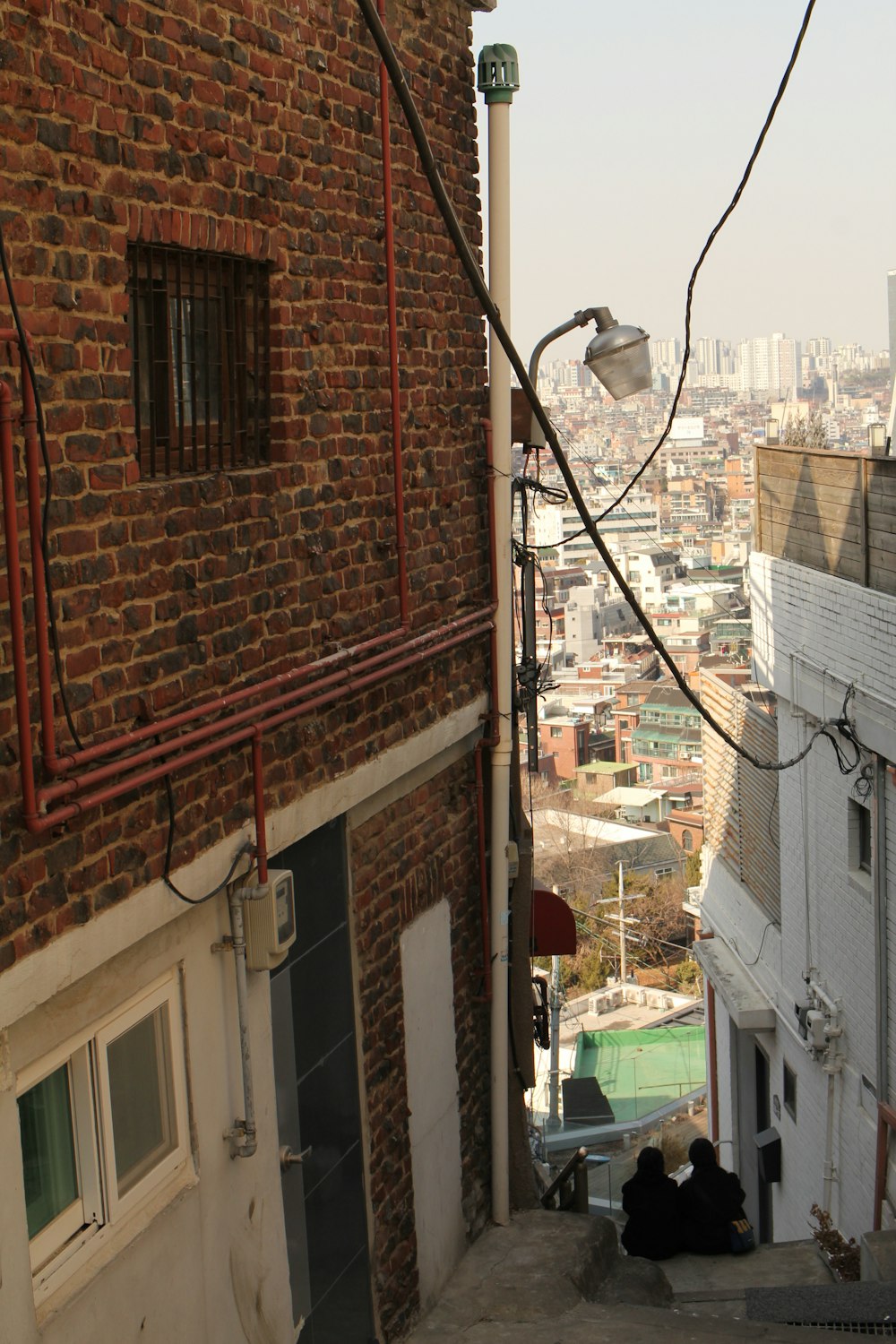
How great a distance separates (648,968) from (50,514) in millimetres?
74968

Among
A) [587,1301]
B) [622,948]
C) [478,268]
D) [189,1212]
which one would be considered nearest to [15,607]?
[189,1212]

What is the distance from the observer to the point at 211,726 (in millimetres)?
4785

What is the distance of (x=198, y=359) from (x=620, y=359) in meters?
2.88

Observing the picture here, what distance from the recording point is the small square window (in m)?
13.4

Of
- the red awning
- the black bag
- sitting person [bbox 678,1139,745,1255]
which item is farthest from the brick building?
the black bag

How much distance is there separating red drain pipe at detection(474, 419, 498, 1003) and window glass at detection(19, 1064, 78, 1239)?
3.68 m

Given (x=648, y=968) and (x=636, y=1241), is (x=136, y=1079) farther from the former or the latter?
(x=648, y=968)

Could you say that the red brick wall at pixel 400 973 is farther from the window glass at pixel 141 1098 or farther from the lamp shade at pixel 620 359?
the lamp shade at pixel 620 359

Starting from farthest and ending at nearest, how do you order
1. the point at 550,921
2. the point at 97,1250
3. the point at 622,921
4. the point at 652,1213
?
the point at 622,921 < the point at 652,1213 < the point at 550,921 < the point at 97,1250

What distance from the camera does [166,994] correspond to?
4758 millimetres

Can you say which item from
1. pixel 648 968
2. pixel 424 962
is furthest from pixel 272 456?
pixel 648 968

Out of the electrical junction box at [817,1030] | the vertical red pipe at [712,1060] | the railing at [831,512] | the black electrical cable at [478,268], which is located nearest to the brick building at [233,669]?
the black electrical cable at [478,268]

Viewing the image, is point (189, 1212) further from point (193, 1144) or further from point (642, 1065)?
point (642, 1065)

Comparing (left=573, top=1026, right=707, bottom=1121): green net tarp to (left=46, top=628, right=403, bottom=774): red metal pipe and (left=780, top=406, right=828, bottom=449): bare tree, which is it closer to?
(left=780, top=406, right=828, bottom=449): bare tree
